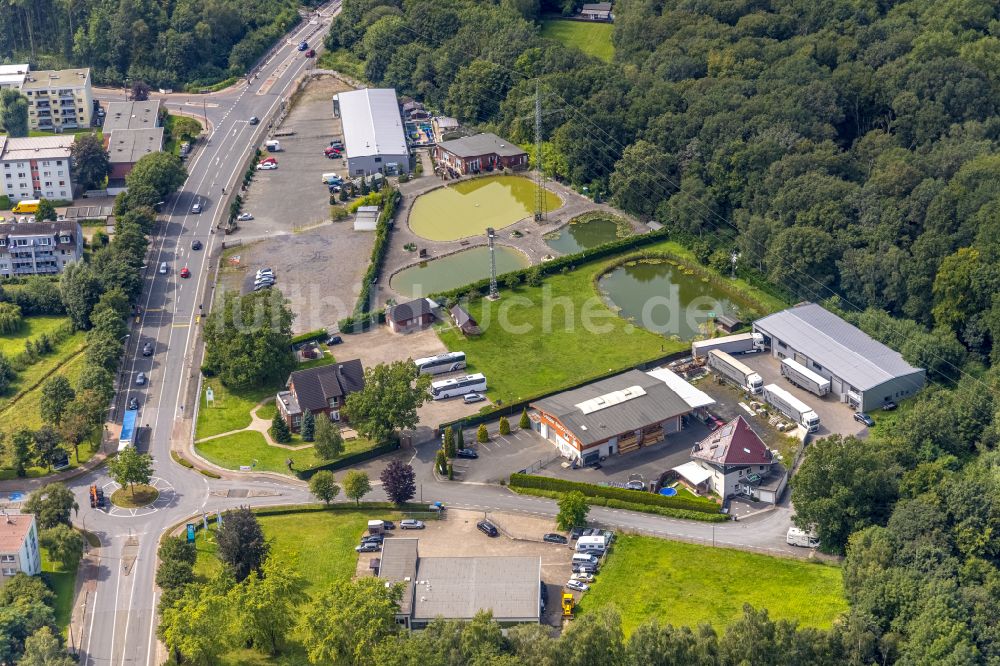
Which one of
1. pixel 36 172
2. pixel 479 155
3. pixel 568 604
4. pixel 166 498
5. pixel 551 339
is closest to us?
pixel 568 604

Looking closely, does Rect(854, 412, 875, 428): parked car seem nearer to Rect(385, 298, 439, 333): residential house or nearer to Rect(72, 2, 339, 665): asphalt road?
Rect(385, 298, 439, 333): residential house

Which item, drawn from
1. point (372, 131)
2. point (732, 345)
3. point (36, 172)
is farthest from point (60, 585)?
point (372, 131)

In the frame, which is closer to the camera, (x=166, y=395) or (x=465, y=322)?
(x=166, y=395)

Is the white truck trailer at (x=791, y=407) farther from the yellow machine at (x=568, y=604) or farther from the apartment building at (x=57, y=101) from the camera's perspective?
the apartment building at (x=57, y=101)

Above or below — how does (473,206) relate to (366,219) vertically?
above

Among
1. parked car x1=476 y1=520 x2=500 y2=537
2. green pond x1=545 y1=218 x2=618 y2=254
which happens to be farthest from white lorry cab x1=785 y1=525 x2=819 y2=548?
green pond x1=545 y1=218 x2=618 y2=254

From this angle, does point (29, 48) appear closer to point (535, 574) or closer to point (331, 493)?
point (331, 493)

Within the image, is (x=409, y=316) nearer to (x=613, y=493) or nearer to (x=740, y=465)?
(x=613, y=493)
